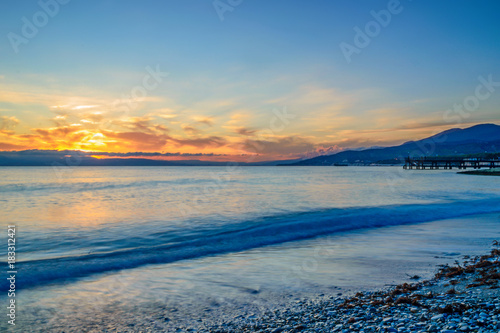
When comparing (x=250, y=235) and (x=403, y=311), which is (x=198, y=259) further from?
(x=403, y=311)

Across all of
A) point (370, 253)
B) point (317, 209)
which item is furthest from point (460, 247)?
point (317, 209)

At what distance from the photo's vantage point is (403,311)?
18.8ft

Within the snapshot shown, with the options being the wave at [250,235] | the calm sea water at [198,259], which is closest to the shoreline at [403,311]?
the calm sea water at [198,259]

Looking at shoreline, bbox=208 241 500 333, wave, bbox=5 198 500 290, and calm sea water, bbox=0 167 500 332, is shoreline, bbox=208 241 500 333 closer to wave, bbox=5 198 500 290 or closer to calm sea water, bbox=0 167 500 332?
calm sea water, bbox=0 167 500 332

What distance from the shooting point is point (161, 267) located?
1066 centimetres

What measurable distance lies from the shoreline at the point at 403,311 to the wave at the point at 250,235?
22.2 feet

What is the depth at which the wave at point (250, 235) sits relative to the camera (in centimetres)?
1044

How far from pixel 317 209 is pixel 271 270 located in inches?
639

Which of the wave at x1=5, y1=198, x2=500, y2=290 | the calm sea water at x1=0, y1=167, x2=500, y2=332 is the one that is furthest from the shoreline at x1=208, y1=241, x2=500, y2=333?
the wave at x1=5, y1=198, x2=500, y2=290

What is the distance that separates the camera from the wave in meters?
10.4

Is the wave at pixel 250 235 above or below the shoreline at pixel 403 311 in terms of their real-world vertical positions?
below

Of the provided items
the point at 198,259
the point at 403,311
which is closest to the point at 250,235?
the point at 198,259

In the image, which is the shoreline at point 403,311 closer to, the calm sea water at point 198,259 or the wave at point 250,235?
the calm sea water at point 198,259

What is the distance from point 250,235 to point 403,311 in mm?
11152
